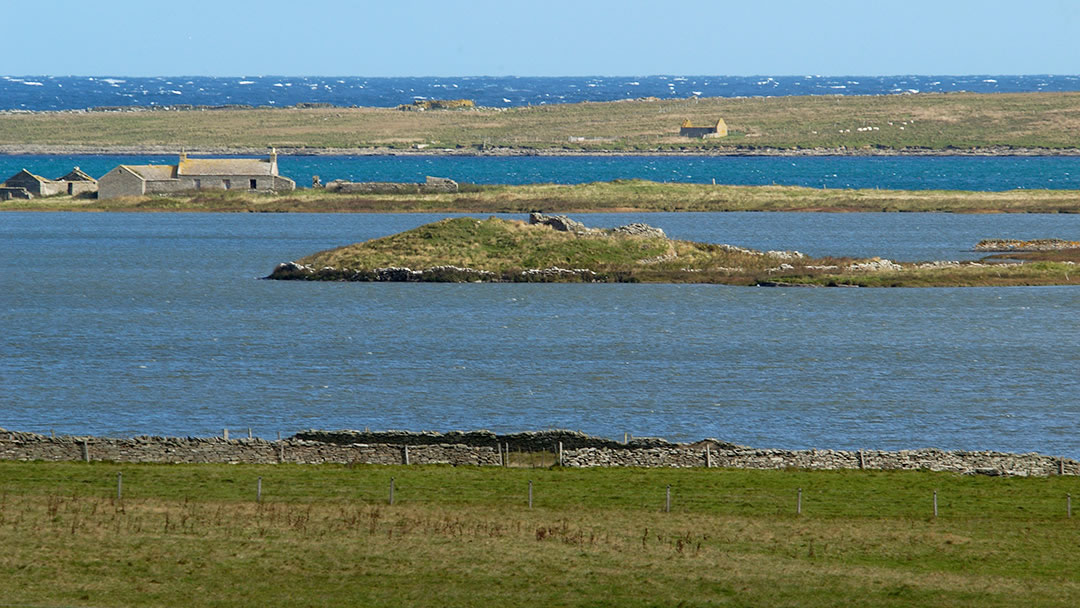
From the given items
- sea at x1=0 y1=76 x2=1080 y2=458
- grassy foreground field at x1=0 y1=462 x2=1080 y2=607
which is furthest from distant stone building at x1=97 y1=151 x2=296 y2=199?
grassy foreground field at x1=0 y1=462 x2=1080 y2=607

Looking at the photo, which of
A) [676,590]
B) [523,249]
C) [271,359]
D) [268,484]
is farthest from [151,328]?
[676,590]

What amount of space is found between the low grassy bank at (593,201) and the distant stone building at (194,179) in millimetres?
1572

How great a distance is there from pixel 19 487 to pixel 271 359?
30.0 m

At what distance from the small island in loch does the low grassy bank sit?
46.4m

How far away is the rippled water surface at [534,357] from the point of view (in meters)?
51.1

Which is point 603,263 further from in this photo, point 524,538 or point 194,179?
point 194,179

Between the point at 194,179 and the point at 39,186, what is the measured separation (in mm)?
16643

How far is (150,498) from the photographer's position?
3547 cm

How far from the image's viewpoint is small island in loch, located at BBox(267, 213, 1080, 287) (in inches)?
3767

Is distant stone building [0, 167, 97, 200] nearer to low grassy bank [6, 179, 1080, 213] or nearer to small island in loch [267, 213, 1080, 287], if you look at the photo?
low grassy bank [6, 179, 1080, 213]

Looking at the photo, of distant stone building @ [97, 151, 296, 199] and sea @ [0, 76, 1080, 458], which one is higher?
distant stone building @ [97, 151, 296, 199]

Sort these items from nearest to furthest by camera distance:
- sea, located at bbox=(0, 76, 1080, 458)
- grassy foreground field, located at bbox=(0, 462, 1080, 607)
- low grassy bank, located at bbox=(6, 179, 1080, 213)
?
grassy foreground field, located at bbox=(0, 462, 1080, 607) → sea, located at bbox=(0, 76, 1080, 458) → low grassy bank, located at bbox=(6, 179, 1080, 213)

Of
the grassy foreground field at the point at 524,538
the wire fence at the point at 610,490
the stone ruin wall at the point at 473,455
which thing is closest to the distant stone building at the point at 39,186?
the stone ruin wall at the point at 473,455

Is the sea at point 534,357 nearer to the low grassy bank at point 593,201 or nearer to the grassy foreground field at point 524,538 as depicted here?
the grassy foreground field at point 524,538
